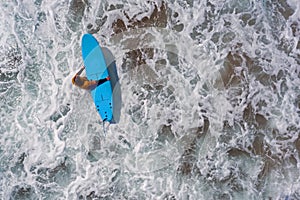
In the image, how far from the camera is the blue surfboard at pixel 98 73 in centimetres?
565

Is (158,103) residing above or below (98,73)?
below

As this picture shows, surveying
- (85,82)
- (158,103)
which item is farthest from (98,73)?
(158,103)

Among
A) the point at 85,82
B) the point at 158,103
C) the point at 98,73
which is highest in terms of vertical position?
the point at 98,73

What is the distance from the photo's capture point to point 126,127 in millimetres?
5703

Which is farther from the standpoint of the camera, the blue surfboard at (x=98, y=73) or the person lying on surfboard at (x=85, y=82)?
the blue surfboard at (x=98, y=73)

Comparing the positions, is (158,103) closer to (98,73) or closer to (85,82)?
(98,73)

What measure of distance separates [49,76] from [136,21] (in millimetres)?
1798

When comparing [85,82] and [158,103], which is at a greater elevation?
[85,82]

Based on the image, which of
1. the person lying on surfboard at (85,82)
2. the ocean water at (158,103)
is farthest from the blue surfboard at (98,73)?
the ocean water at (158,103)

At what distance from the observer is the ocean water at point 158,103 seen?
5.59 metres

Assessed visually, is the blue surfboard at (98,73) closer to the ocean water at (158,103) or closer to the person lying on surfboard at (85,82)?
the person lying on surfboard at (85,82)

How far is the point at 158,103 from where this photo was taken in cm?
568

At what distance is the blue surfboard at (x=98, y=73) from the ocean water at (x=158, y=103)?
169mm

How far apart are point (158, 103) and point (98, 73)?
3.76ft
